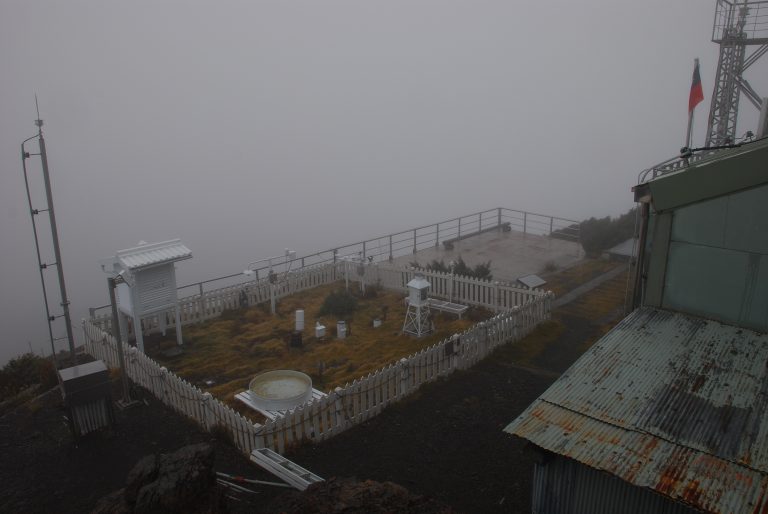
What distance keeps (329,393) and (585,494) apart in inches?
180

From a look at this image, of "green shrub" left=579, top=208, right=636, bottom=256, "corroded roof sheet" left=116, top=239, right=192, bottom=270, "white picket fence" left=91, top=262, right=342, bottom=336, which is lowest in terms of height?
"white picket fence" left=91, top=262, right=342, bottom=336

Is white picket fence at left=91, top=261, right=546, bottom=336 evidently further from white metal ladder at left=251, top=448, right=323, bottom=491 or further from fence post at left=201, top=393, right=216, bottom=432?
white metal ladder at left=251, top=448, right=323, bottom=491

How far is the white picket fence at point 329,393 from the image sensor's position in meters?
9.62

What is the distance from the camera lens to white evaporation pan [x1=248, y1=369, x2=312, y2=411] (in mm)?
10906

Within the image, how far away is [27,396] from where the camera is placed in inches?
480

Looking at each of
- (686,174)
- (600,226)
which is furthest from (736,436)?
(600,226)

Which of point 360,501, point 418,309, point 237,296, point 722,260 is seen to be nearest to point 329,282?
point 237,296

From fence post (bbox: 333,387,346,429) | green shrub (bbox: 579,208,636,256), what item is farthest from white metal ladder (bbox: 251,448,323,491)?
green shrub (bbox: 579,208,636,256)

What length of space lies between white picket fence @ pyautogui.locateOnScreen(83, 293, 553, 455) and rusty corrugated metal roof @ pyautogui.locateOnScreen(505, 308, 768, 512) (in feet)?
12.8

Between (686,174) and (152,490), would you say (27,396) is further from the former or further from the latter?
(686,174)

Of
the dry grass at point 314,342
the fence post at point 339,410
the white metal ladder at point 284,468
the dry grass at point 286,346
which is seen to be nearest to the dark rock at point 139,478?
the white metal ladder at point 284,468

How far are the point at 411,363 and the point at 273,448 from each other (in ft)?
10.9

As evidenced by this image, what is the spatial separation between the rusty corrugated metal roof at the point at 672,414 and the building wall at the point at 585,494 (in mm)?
394

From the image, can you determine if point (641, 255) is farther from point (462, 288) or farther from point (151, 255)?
point (151, 255)
